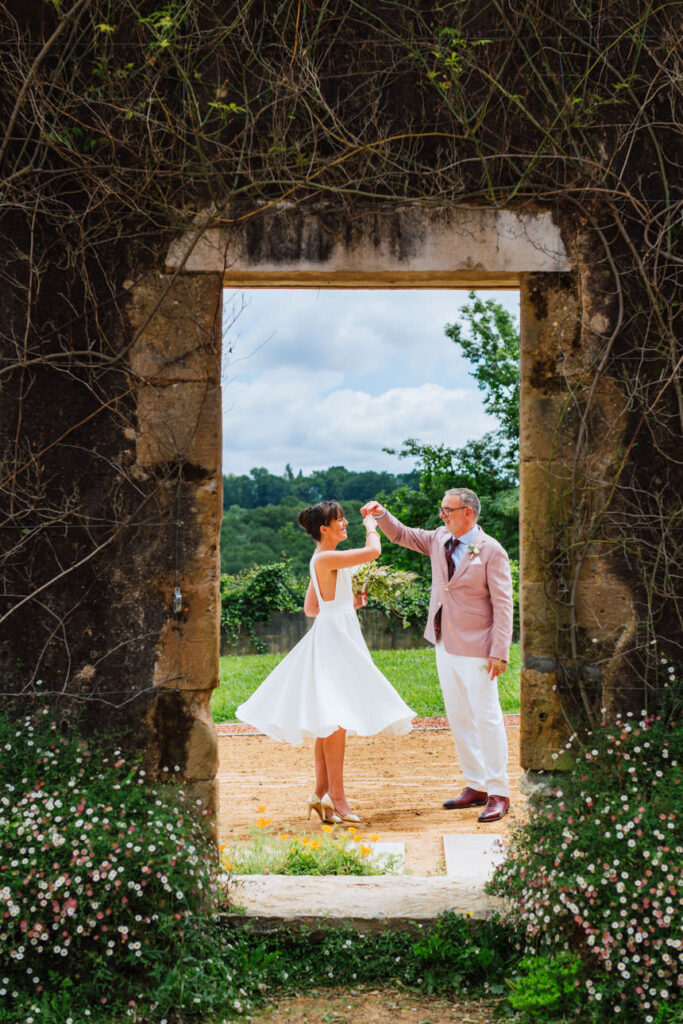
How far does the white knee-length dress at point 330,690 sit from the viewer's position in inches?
227

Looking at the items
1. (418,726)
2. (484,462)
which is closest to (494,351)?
(484,462)

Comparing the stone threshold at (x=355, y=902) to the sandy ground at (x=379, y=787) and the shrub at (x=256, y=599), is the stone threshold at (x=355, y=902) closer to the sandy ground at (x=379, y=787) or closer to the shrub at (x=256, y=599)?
the sandy ground at (x=379, y=787)

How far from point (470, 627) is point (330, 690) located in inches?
37.8

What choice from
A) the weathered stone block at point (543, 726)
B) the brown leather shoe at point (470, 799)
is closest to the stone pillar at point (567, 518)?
the weathered stone block at point (543, 726)

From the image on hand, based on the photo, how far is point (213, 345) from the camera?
4016 mm

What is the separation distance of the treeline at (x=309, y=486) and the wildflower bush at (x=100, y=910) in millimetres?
16840

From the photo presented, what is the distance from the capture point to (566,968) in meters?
3.29

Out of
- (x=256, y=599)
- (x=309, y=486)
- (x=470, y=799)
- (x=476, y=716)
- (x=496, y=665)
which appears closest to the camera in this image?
(x=496, y=665)

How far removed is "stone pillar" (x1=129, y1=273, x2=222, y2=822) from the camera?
397 centimetres

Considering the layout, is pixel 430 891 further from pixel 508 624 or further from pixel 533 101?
pixel 533 101

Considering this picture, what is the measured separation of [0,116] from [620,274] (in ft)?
8.80

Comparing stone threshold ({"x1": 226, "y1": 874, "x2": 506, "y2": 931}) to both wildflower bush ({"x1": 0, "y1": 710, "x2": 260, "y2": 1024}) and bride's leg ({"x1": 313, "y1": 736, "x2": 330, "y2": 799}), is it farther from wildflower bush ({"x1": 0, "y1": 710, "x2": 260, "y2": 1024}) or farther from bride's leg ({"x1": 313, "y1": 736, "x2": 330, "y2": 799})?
bride's leg ({"x1": 313, "y1": 736, "x2": 330, "y2": 799})

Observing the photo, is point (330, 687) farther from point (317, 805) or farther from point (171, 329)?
point (171, 329)

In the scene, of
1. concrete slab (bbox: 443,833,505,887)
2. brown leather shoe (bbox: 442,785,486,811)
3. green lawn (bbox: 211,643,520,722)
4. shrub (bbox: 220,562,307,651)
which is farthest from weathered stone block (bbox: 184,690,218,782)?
shrub (bbox: 220,562,307,651)
